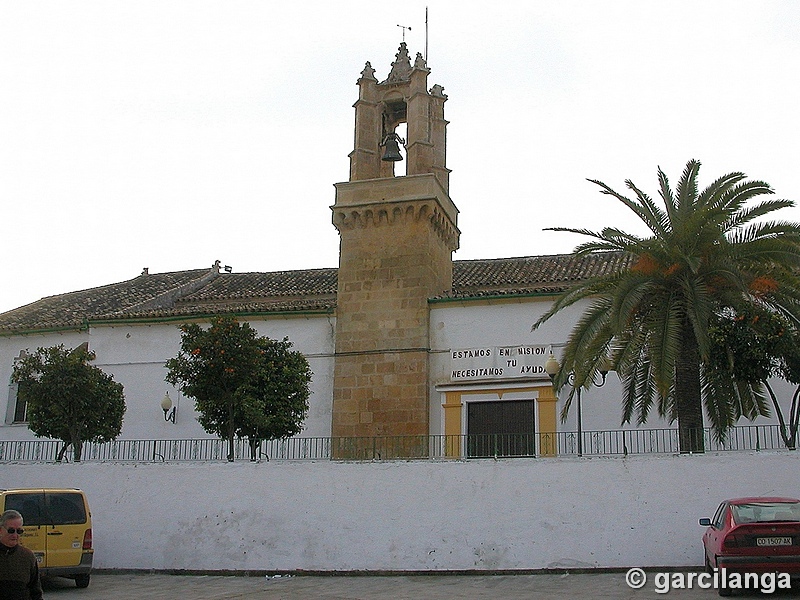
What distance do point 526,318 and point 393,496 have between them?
304 inches

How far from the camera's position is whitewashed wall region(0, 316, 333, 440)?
2264cm

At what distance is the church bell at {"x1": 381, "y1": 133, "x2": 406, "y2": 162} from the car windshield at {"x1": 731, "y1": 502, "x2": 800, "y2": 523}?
1346 centimetres

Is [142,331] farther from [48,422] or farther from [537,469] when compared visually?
[537,469]

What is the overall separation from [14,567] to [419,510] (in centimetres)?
869

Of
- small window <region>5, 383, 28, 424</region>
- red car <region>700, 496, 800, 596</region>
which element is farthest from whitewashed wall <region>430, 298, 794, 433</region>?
small window <region>5, 383, 28, 424</region>

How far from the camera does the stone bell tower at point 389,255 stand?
2208 centimetres

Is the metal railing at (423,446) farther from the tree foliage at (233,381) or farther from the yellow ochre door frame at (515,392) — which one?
the yellow ochre door frame at (515,392)

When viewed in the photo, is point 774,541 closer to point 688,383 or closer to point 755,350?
point 755,350

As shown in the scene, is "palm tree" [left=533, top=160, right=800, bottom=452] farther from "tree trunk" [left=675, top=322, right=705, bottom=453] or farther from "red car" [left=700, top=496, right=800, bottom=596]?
"red car" [left=700, top=496, right=800, bottom=596]

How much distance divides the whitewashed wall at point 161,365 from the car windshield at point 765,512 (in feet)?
41.4

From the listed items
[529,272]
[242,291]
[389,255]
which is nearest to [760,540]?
[389,255]

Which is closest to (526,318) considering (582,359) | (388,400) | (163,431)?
(388,400)

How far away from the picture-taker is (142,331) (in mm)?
24172

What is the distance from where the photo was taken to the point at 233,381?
17766mm
